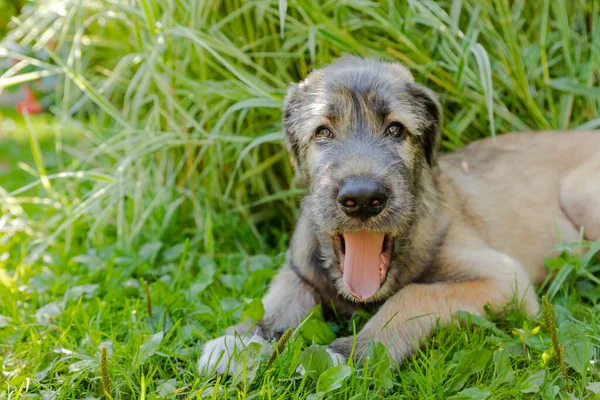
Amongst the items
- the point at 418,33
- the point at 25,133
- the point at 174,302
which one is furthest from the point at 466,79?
the point at 25,133

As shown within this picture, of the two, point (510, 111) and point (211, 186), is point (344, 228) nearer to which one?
point (211, 186)

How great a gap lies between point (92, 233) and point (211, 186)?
0.85 metres

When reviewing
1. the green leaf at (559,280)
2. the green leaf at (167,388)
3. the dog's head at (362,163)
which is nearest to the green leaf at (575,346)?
the green leaf at (559,280)

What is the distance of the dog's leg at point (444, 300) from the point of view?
2707 millimetres

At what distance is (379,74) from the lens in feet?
10.1

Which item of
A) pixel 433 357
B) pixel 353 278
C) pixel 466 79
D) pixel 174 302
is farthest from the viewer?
pixel 466 79

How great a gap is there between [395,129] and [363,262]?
0.64 metres

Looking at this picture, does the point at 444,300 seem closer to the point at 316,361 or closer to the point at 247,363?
the point at 316,361

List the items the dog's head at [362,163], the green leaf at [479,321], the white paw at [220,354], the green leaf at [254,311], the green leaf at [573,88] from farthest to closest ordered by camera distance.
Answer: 1. the green leaf at [573,88]
2. the green leaf at [254,311]
3. the green leaf at [479,321]
4. the dog's head at [362,163]
5. the white paw at [220,354]

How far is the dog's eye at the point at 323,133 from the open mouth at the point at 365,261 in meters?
0.47

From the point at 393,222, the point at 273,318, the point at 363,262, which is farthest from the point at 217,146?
the point at 393,222

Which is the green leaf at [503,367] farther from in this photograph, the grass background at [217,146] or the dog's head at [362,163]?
the dog's head at [362,163]

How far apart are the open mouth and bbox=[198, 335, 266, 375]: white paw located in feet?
1.60

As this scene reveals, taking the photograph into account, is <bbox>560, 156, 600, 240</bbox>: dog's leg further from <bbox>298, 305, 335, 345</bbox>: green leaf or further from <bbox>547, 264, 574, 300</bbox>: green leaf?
<bbox>298, 305, 335, 345</bbox>: green leaf
